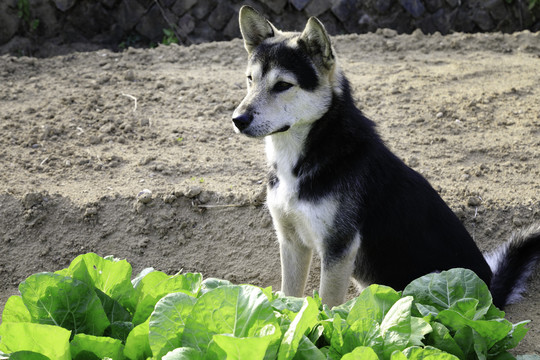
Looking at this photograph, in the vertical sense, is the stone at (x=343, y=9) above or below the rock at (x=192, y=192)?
above

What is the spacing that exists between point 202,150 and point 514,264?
2915 millimetres

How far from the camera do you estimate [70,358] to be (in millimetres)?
2465

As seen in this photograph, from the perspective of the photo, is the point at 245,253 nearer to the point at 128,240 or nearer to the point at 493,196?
the point at 128,240

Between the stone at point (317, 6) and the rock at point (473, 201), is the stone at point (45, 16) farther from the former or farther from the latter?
the rock at point (473, 201)

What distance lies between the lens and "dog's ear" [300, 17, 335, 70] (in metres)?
3.73

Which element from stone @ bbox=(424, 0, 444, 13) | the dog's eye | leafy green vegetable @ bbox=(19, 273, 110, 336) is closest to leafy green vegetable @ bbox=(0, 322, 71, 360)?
leafy green vegetable @ bbox=(19, 273, 110, 336)

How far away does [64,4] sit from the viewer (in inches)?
360

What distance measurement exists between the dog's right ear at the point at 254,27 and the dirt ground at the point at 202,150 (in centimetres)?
133

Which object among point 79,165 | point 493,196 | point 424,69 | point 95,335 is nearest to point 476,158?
point 493,196

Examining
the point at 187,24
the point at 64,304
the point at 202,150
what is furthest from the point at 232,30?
the point at 64,304

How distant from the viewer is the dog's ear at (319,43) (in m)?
3.73

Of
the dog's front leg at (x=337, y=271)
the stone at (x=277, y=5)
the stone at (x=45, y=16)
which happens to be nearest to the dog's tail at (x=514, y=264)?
the dog's front leg at (x=337, y=271)

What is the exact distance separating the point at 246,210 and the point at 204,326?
8.59ft

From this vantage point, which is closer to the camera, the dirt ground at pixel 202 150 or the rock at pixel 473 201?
the rock at pixel 473 201
